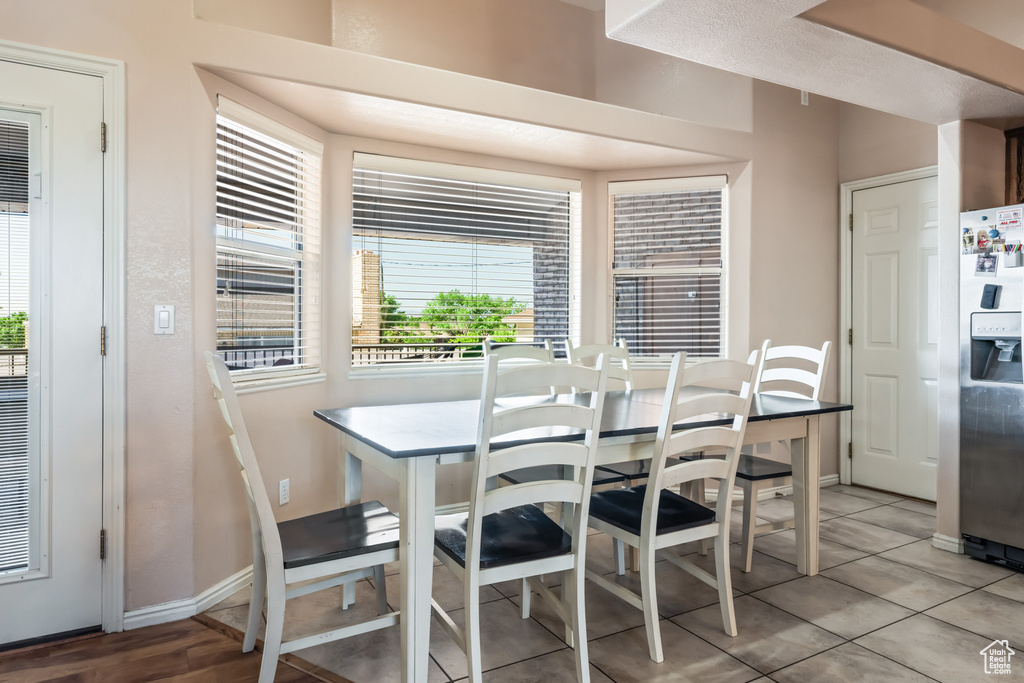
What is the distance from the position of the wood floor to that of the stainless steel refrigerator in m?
3.03

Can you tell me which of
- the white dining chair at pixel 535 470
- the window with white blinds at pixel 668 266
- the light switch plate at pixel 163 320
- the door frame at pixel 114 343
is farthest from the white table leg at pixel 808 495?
the door frame at pixel 114 343

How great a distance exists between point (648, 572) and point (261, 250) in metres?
2.21

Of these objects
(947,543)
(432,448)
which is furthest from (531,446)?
(947,543)

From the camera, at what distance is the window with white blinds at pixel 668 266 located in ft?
13.1

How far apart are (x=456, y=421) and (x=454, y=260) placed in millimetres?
1607

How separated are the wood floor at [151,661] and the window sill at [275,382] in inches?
37.0

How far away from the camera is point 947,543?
120 inches

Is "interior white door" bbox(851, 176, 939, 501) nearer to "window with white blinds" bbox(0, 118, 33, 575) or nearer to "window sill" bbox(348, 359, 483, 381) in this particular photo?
"window sill" bbox(348, 359, 483, 381)

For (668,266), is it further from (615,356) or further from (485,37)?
(485,37)

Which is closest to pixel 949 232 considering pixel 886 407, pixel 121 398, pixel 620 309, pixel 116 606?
pixel 886 407

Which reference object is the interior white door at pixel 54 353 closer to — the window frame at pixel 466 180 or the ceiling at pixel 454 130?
the ceiling at pixel 454 130

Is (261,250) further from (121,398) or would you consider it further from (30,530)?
(30,530)

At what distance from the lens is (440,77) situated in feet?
9.41

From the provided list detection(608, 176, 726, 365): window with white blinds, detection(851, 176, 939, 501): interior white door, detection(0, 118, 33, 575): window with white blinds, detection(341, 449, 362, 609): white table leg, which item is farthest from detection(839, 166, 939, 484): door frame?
detection(0, 118, 33, 575): window with white blinds
